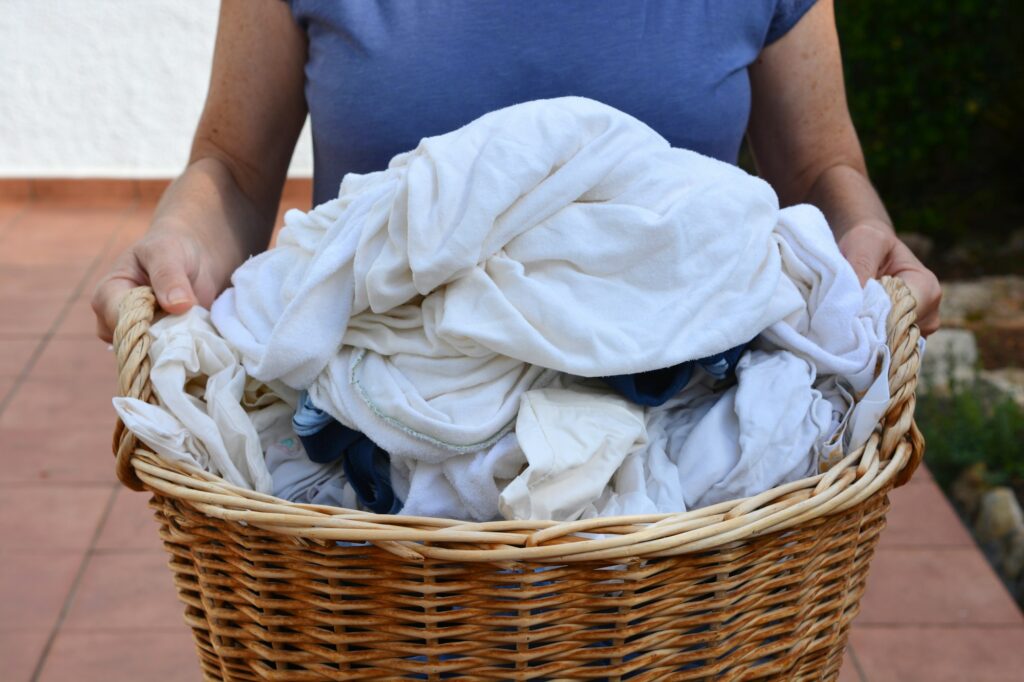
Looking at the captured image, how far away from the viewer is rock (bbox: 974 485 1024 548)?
7.55 ft

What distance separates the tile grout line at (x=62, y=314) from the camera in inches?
116

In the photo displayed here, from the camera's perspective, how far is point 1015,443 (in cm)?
246

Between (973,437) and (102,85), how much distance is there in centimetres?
327

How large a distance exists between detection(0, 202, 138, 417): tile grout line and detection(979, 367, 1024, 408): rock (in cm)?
246

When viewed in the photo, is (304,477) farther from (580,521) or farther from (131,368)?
(580,521)

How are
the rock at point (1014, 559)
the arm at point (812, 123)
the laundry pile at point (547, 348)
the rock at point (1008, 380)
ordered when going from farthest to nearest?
the rock at point (1008, 380) → the rock at point (1014, 559) → the arm at point (812, 123) → the laundry pile at point (547, 348)

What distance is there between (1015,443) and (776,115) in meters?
1.50

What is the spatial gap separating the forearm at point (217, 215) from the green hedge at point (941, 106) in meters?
2.70

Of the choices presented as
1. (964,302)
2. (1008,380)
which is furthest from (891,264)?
(964,302)

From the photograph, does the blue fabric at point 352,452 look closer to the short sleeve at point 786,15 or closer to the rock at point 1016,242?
the short sleeve at point 786,15

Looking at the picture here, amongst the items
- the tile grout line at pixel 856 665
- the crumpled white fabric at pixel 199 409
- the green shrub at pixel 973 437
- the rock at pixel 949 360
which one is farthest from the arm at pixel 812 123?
the rock at pixel 949 360

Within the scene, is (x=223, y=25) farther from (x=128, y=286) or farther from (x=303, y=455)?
(x=303, y=455)

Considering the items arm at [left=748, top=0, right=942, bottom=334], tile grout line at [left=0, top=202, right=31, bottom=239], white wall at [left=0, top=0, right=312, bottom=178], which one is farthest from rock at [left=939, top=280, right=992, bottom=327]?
tile grout line at [left=0, top=202, right=31, bottom=239]

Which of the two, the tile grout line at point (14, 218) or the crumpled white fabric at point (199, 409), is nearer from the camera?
the crumpled white fabric at point (199, 409)
